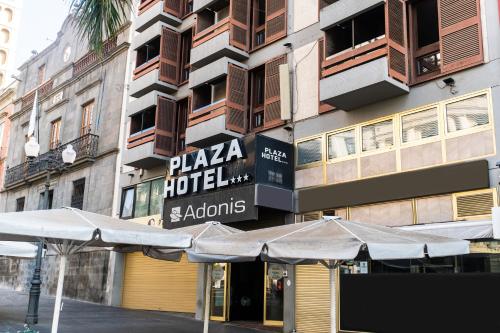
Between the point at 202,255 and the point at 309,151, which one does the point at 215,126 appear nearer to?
the point at 309,151

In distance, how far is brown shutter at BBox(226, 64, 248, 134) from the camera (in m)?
18.0

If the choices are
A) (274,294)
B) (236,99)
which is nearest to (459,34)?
(236,99)

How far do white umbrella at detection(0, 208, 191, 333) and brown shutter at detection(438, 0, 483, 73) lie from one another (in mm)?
7991

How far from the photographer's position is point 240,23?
19.0 metres

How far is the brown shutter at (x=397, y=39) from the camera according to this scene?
1351 cm

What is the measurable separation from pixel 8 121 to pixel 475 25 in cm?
3497

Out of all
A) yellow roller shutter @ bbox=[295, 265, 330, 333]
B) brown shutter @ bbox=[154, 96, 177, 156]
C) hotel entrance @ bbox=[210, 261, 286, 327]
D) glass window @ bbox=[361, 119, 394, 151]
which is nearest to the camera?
glass window @ bbox=[361, 119, 394, 151]

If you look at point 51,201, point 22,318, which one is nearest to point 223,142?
point 22,318

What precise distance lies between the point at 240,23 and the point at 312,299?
10.1m

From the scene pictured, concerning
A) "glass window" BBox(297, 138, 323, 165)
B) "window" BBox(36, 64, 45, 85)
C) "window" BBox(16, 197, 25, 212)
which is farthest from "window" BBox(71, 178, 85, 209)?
"glass window" BBox(297, 138, 323, 165)

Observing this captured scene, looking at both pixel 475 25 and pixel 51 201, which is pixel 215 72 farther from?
pixel 51 201

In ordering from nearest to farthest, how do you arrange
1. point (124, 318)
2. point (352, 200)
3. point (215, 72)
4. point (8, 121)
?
point (352, 200)
point (124, 318)
point (215, 72)
point (8, 121)

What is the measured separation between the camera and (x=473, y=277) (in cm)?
909

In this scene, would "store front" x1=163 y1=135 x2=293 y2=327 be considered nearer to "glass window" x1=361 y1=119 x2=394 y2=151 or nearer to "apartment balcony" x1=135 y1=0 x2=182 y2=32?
"glass window" x1=361 y1=119 x2=394 y2=151
